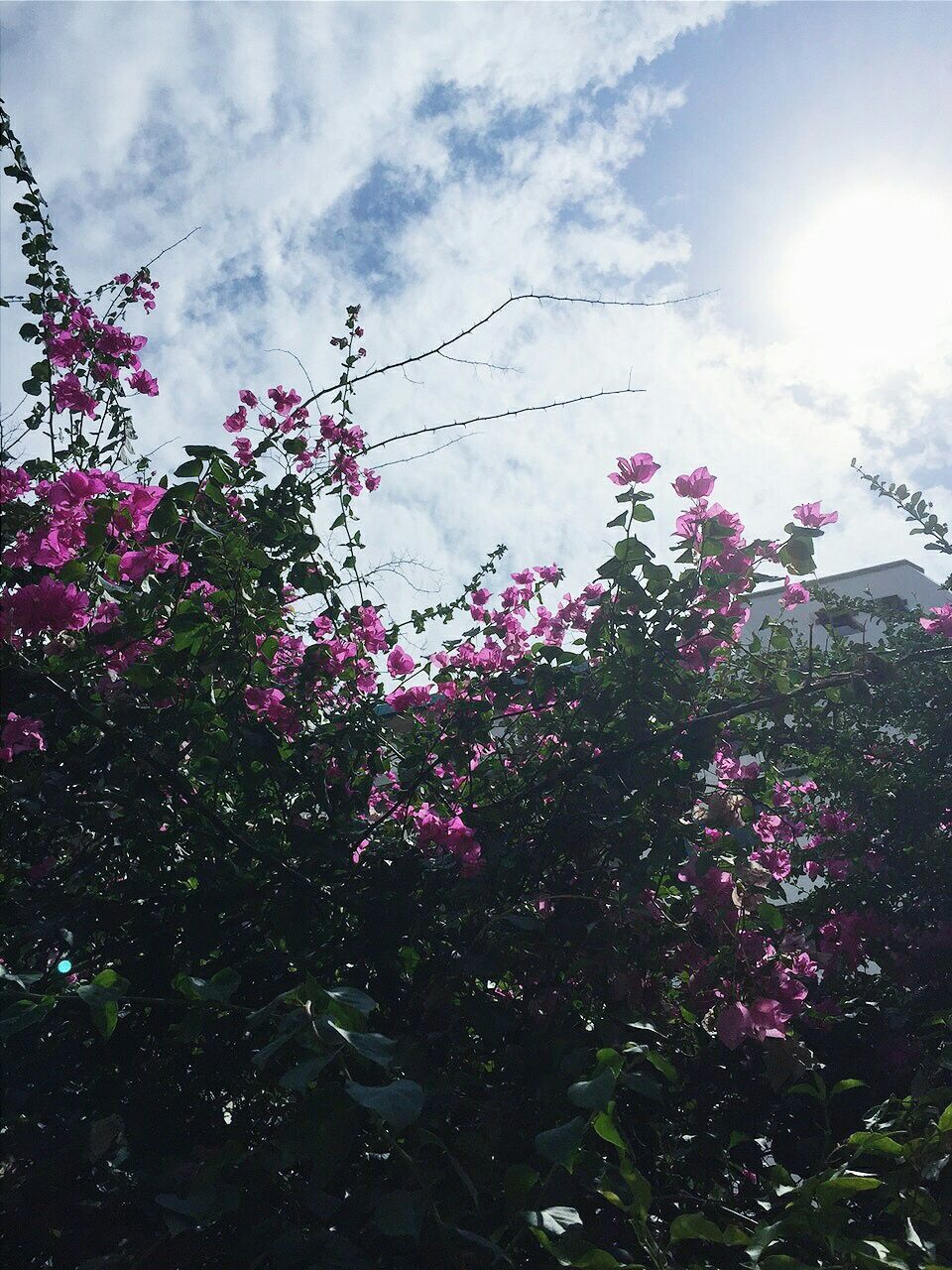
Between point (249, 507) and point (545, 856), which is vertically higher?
point (249, 507)

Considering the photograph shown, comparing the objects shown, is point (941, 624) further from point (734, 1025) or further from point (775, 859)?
point (734, 1025)

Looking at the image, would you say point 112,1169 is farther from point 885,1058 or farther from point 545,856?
point 885,1058

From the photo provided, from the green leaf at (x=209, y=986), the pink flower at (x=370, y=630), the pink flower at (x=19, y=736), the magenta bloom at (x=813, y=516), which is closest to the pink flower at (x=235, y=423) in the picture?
the pink flower at (x=370, y=630)

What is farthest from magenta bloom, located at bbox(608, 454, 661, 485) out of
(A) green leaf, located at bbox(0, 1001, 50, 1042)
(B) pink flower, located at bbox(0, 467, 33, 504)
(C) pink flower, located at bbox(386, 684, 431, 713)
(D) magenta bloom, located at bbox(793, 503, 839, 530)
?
(A) green leaf, located at bbox(0, 1001, 50, 1042)

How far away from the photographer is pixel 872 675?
2.53 m

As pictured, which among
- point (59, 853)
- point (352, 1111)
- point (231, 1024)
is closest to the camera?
point (352, 1111)

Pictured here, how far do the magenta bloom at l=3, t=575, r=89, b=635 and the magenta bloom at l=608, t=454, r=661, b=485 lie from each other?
1435mm

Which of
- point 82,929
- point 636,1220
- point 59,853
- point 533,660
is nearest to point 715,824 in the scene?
point 533,660

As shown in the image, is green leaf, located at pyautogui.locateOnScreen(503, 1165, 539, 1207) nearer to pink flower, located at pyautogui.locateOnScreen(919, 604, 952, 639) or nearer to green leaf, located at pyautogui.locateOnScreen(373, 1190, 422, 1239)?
green leaf, located at pyautogui.locateOnScreen(373, 1190, 422, 1239)

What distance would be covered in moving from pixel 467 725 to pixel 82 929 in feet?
3.74

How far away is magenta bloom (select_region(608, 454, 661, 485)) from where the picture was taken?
2314mm

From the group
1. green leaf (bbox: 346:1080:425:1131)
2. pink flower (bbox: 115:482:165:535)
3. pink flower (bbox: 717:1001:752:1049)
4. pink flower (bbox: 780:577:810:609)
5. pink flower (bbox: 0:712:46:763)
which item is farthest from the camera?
pink flower (bbox: 780:577:810:609)

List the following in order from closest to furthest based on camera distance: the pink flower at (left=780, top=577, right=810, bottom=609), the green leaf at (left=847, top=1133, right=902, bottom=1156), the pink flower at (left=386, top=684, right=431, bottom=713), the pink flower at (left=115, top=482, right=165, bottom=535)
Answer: the green leaf at (left=847, top=1133, right=902, bottom=1156), the pink flower at (left=115, top=482, right=165, bottom=535), the pink flower at (left=386, top=684, right=431, bottom=713), the pink flower at (left=780, top=577, right=810, bottom=609)

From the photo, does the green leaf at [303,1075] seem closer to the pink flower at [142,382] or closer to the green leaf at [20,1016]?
the green leaf at [20,1016]
